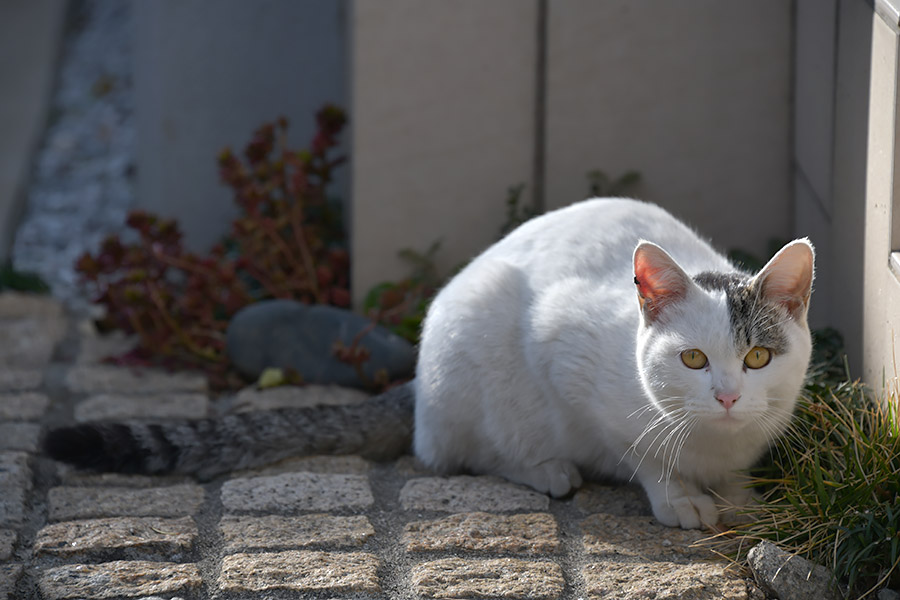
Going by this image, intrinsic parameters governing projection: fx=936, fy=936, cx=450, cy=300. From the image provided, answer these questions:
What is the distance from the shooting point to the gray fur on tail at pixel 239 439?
3.74 meters

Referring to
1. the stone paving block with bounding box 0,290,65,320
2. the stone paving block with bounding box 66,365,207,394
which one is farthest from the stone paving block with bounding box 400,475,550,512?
the stone paving block with bounding box 0,290,65,320

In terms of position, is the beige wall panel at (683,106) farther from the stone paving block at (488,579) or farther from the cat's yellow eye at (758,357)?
the stone paving block at (488,579)

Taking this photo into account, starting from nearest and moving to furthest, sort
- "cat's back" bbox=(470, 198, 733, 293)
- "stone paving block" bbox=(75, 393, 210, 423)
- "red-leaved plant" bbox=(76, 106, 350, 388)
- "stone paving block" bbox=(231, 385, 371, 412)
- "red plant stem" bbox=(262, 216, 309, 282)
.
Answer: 1. "cat's back" bbox=(470, 198, 733, 293)
2. "stone paving block" bbox=(75, 393, 210, 423)
3. "stone paving block" bbox=(231, 385, 371, 412)
4. "red-leaved plant" bbox=(76, 106, 350, 388)
5. "red plant stem" bbox=(262, 216, 309, 282)

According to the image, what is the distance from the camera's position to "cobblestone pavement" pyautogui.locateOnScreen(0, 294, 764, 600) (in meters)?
3.07

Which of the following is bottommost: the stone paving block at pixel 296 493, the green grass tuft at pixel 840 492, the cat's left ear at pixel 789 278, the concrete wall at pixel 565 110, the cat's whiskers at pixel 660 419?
the stone paving block at pixel 296 493

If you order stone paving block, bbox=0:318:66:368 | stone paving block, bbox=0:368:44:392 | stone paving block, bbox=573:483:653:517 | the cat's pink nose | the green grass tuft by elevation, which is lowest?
stone paving block, bbox=573:483:653:517

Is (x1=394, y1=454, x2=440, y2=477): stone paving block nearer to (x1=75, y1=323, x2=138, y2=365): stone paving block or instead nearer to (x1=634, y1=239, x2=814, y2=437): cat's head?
(x1=634, y1=239, x2=814, y2=437): cat's head

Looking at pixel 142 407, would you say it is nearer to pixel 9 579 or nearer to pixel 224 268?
pixel 224 268

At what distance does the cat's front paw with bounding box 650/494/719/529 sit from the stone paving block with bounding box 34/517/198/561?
1742 mm

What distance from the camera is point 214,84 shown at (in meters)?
7.02

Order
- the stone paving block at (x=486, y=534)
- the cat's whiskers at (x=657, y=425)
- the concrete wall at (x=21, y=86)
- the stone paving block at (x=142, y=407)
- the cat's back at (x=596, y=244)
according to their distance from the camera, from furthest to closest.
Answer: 1. the concrete wall at (x=21, y=86)
2. the stone paving block at (x=142, y=407)
3. the cat's back at (x=596, y=244)
4. the stone paving block at (x=486, y=534)
5. the cat's whiskers at (x=657, y=425)

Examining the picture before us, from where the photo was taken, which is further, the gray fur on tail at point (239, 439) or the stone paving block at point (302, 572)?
the gray fur on tail at point (239, 439)

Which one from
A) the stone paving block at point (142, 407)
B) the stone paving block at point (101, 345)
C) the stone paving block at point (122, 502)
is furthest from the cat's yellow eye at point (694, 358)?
the stone paving block at point (101, 345)

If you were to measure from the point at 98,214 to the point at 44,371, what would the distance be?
147 inches
